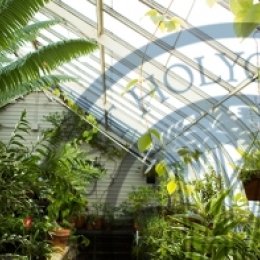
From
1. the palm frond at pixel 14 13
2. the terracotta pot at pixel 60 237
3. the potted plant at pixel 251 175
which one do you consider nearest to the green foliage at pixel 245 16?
the potted plant at pixel 251 175

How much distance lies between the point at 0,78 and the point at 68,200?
293cm

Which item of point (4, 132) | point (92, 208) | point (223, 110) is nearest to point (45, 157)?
point (223, 110)

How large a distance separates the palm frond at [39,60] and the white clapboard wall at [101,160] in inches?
345

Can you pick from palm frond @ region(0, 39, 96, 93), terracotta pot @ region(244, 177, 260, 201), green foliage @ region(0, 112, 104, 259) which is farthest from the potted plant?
green foliage @ region(0, 112, 104, 259)

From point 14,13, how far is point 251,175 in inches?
75.7

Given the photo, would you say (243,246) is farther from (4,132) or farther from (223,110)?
(4,132)

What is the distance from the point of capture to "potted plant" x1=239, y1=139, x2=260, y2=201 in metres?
2.38

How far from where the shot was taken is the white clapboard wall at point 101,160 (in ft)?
38.8

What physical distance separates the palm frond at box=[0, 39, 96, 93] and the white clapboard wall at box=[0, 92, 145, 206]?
28.7 feet

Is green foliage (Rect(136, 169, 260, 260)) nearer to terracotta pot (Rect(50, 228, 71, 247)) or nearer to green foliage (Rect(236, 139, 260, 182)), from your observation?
green foliage (Rect(236, 139, 260, 182))

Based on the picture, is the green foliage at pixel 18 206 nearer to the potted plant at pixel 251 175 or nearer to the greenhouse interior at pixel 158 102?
the greenhouse interior at pixel 158 102

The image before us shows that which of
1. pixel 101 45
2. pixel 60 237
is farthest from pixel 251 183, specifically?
pixel 60 237

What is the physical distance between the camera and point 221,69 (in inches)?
145

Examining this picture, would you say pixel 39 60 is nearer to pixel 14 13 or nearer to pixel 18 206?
pixel 14 13
